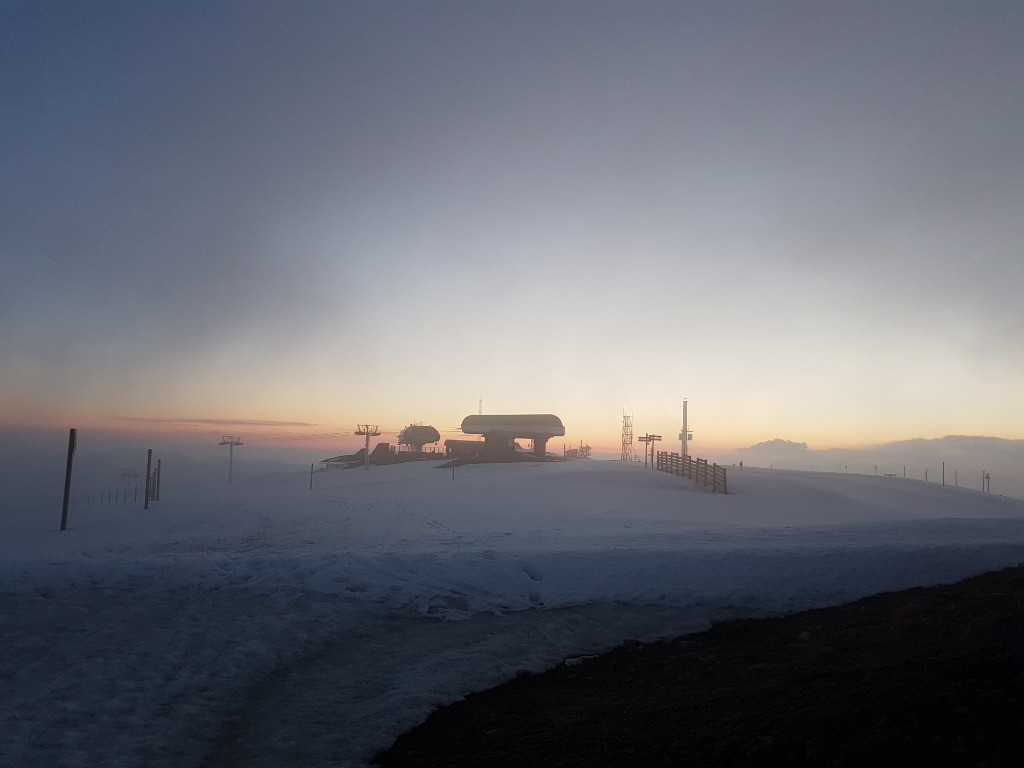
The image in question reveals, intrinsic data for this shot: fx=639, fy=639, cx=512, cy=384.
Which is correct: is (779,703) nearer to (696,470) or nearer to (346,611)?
(346,611)

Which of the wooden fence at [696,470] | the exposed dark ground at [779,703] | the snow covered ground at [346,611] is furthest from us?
the wooden fence at [696,470]

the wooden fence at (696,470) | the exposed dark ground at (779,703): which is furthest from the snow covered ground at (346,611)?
the wooden fence at (696,470)

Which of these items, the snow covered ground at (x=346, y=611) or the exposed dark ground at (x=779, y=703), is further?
the snow covered ground at (x=346, y=611)

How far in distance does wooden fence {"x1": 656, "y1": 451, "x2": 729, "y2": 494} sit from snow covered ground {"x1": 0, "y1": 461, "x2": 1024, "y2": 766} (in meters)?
16.9

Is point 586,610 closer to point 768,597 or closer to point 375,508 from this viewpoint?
point 768,597

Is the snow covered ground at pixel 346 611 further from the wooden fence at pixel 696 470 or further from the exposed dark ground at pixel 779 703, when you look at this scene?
the wooden fence at pixel 696 470

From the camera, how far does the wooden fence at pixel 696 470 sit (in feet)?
135

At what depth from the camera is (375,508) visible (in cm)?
3438

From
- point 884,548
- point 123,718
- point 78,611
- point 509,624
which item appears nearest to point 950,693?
point 509,624

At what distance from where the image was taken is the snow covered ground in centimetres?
792

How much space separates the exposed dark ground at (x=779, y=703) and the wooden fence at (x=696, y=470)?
1187 inches

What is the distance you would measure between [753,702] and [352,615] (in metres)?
8.19

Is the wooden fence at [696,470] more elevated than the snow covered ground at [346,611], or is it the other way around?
the wooden fence at [696,470]

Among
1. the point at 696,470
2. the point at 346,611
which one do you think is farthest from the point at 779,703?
the point at 696,470
